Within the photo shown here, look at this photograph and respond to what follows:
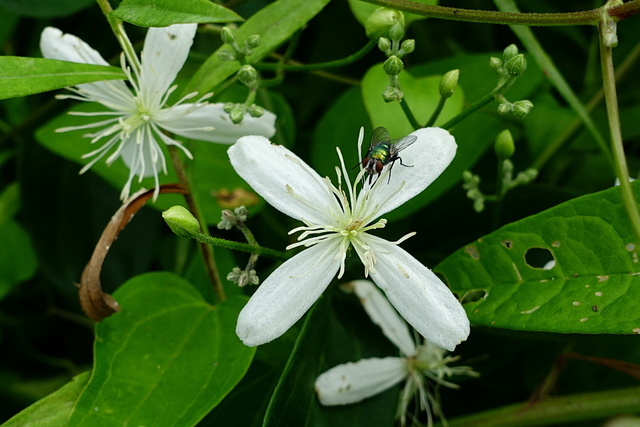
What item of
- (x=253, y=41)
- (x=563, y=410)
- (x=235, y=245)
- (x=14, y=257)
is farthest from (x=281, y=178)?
(x=14, y=257)

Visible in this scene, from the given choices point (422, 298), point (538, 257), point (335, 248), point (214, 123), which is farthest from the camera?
point (538, 257)

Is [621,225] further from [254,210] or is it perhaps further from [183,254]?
[183,254]

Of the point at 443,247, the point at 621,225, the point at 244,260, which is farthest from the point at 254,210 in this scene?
the point at 621,225

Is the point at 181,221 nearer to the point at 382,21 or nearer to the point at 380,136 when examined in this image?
the point at 380,136

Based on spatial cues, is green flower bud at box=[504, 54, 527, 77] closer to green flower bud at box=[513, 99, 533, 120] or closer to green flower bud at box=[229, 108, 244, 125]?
green flower bud at box=[513, 99, 533, 120]

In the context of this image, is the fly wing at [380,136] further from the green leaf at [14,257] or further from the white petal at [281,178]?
the green leaf at [14,257]

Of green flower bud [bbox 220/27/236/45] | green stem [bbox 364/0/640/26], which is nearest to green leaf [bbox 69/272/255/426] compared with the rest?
green flower bud [bbox 220/27/236/45]
